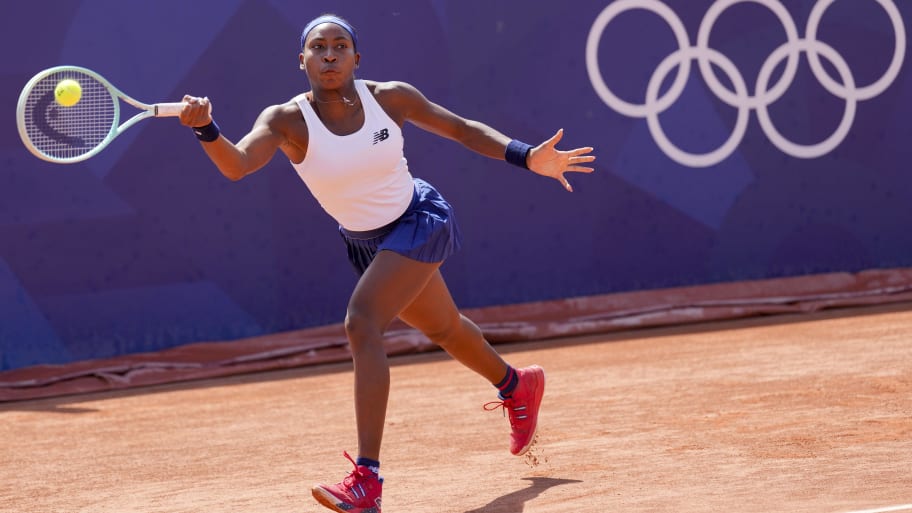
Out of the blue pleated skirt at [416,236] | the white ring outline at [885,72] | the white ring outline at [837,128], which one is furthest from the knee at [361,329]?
the white ring outline at [885,72]

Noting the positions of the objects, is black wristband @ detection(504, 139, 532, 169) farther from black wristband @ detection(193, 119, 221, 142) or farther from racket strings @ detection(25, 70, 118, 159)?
racket strings @ detection(25, 70, 118, 159)

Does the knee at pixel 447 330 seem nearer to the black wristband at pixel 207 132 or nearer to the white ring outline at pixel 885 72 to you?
the black wristband at pixel 207 132

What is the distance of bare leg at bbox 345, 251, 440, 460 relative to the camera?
396 cm

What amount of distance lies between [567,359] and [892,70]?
3.22 meters

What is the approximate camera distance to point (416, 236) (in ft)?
14.0

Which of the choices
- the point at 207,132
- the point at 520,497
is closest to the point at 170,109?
the point at 207,132

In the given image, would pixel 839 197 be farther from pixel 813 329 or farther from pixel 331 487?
pixel 331 487

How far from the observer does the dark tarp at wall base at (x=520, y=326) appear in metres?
7.72

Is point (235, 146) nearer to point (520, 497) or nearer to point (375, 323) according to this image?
point (375, 323)

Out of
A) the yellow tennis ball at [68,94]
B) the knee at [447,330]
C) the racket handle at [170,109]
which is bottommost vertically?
the knee at [447,330]

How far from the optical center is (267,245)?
26.5 feet

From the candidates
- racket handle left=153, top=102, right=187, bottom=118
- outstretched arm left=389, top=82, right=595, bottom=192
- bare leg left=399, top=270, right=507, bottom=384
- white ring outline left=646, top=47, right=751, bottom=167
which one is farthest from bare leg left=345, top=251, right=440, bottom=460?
white ring outline left=646, top=47, right=751, bottom=167

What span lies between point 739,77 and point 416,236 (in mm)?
4961

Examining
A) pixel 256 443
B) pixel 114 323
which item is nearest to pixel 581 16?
pixel 114 323
